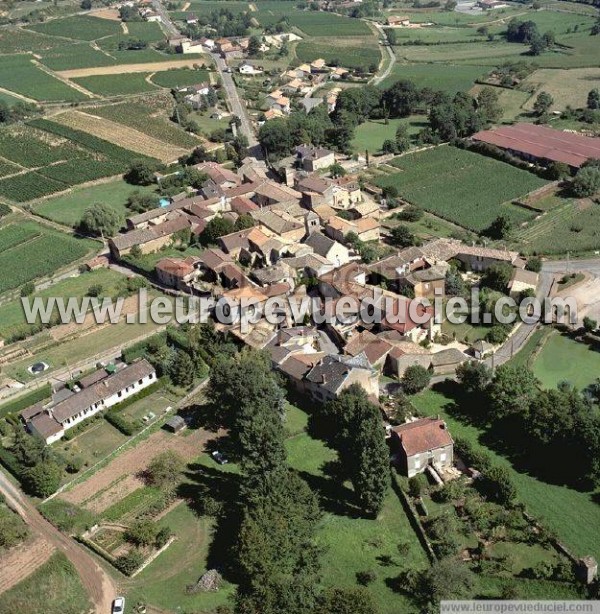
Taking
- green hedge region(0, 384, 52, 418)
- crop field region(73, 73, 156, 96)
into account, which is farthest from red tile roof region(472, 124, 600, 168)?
crop field region(73, 73, 156, 96)

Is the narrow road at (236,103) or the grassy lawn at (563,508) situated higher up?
the narrow road at (236,103)

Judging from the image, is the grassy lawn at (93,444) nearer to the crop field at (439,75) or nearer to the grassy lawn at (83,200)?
the grassy lawn at (83,200)

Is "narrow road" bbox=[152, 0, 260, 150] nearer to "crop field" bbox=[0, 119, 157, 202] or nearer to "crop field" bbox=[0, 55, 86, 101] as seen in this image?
"crop field" bbox=[0, 119, 157, 202]

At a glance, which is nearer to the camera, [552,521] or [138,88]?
[552,521]

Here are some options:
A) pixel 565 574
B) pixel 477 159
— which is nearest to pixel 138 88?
pixel 477 159

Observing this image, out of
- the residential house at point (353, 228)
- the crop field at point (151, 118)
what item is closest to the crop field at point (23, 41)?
the crop field at point (151, 118)

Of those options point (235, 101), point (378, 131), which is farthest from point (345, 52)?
point (378, 131)

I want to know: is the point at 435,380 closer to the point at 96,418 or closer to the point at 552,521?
the point at 552,521
